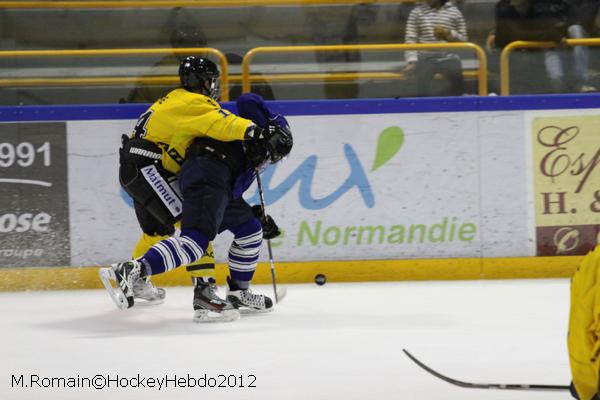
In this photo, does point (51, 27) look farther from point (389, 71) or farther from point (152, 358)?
point (152, 358)

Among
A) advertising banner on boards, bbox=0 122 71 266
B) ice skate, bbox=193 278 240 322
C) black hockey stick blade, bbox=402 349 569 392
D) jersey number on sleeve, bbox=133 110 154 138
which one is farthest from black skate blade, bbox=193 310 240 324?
advertising banner on boards, bbox=0 122 71 266

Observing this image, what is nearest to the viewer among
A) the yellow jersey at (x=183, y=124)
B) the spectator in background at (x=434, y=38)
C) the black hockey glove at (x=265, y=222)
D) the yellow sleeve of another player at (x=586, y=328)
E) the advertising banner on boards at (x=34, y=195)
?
the yellow sleeve of another player at (x=586, y=328)

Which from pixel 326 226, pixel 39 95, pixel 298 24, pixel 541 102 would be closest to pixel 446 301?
pixel 326 226

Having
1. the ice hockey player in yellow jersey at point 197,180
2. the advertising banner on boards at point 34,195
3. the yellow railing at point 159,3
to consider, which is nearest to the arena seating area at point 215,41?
the yellow railing at point 159,3

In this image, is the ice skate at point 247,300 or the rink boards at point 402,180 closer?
the ice skate at point 247,300

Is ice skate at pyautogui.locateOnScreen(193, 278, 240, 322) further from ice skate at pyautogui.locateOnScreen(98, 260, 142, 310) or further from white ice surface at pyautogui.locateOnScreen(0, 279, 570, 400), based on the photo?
ice skate at pyautogui.locateOnScreen(98, 260, 142, 310)

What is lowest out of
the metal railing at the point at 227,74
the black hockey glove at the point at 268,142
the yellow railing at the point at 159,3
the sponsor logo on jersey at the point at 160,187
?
the sponsor logo on jersey at the point at 160,187

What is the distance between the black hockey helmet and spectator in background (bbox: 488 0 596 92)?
2.39m

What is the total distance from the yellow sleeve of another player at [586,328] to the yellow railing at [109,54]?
436 centimetres

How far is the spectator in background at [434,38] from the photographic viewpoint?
21.9 ft

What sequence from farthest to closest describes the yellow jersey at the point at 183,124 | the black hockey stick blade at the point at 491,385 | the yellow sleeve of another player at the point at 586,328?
1. the yellow jersey at the point at 183,124
2. the black hockey stick blade at the point at 491,385
3. the yellow sleeve of another player at the point at 586,328

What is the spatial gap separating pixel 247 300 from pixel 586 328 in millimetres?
3055

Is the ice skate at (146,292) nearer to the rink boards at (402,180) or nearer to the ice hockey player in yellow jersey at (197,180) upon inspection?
the ice hockey player in yellow jersey at (197,180)

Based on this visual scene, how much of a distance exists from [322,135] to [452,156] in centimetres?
85
